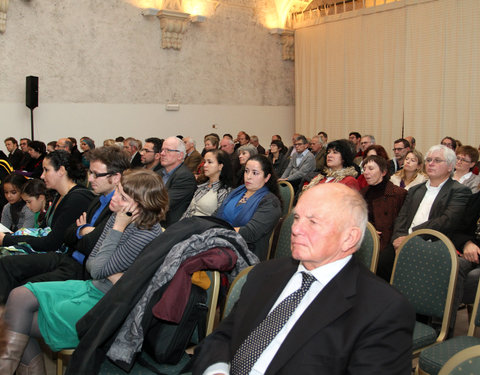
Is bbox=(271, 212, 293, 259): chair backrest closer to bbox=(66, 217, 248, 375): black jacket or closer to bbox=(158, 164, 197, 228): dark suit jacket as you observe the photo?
bbox=(66, 217, 248, 375): black jacket

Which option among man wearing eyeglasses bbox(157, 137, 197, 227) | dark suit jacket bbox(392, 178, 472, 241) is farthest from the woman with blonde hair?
man wearing eyeglasses bbox(157, 137, 197, 227)

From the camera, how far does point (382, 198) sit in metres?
4.10

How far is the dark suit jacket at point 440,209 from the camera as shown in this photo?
3.55 meters

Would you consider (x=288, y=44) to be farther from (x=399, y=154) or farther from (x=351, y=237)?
(x=351, y=237)

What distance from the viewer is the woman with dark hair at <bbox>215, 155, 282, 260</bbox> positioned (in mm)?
3492

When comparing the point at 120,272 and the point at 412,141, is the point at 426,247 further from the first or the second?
the point at 412,141

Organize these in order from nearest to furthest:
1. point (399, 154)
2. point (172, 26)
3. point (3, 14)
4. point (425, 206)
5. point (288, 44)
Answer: point (425, 206)
point (399, 154)
point (3, 14)
point (172, 26)
point (288, 44)

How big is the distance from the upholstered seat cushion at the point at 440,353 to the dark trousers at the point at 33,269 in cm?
190

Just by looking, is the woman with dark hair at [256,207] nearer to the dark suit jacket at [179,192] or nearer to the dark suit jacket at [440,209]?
the dark suit jacket at [179,192]

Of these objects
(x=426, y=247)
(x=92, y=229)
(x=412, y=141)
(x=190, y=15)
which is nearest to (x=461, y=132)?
(x=412, y=141)

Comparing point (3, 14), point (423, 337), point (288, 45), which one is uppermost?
point (288, 45)

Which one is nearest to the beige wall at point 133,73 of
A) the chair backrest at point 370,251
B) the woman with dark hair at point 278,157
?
the woman with dark hair at point 278,157

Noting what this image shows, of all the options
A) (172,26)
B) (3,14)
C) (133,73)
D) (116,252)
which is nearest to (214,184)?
(116,252)

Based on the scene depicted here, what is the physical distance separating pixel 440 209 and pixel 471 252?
54cm
